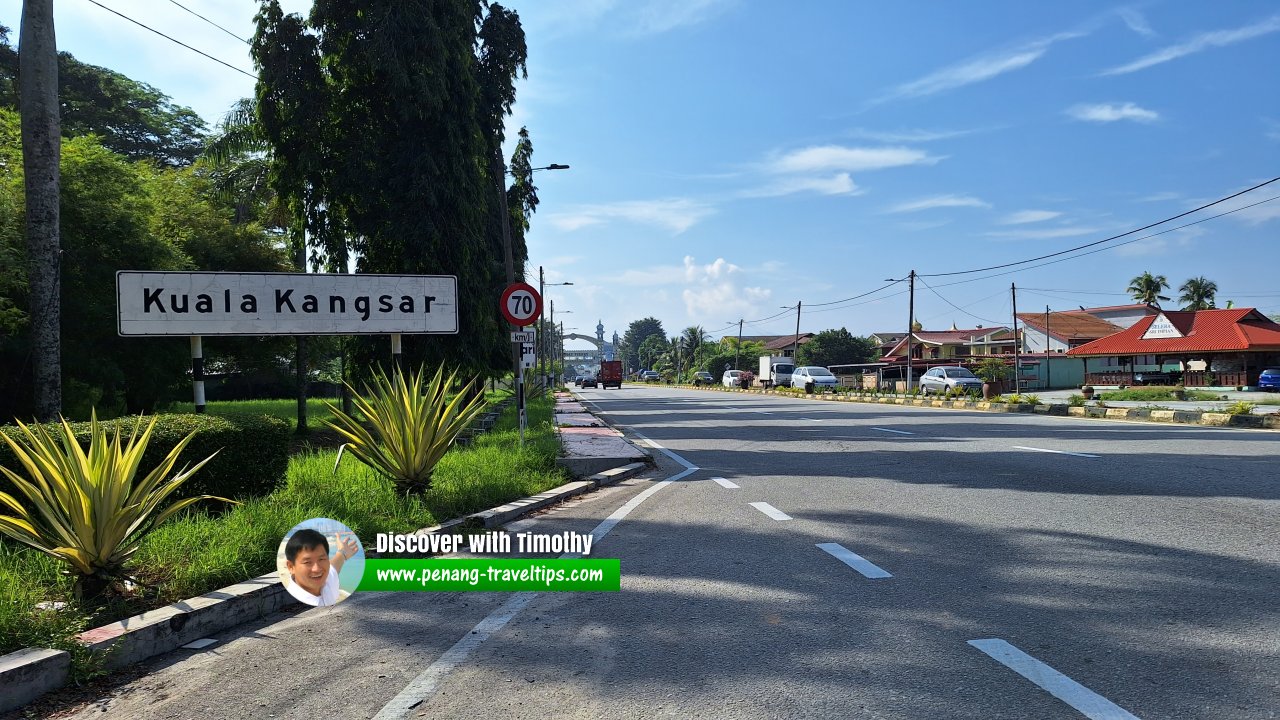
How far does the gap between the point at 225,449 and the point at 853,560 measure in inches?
221

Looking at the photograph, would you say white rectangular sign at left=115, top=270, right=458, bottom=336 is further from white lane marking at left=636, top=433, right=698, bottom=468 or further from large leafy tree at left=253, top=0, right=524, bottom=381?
large leafy tree at left=253, top=0, right=524, bottom=381

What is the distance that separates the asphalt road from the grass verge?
601mm

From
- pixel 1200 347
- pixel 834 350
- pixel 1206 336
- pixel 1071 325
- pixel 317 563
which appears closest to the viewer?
pixel 317 563

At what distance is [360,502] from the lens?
7.88 metres

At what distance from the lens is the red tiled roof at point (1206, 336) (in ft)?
149

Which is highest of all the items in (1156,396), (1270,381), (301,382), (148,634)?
(301,382)

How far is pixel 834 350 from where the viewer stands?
8412cm

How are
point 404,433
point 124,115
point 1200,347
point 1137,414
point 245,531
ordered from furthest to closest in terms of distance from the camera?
point 1200,347 → point 124,115 → point 1137,414 → point 404,433 → point 245,531

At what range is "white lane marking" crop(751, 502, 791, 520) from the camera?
788cm

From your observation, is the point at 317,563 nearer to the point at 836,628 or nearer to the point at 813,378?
the point at 836,628

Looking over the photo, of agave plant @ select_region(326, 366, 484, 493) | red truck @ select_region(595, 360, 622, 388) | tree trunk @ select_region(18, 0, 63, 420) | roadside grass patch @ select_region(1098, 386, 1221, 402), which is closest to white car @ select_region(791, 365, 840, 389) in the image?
roadside grass patch @ select_region(1098, 386, 1221, 402)

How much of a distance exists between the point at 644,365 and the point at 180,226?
164516mm

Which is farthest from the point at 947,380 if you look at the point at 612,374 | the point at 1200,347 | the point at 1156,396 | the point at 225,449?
the point at 612,374

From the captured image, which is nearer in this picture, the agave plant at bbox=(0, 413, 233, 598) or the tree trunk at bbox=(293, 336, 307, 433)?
the agave plant at bbox=(0, 413, 233, 598)
